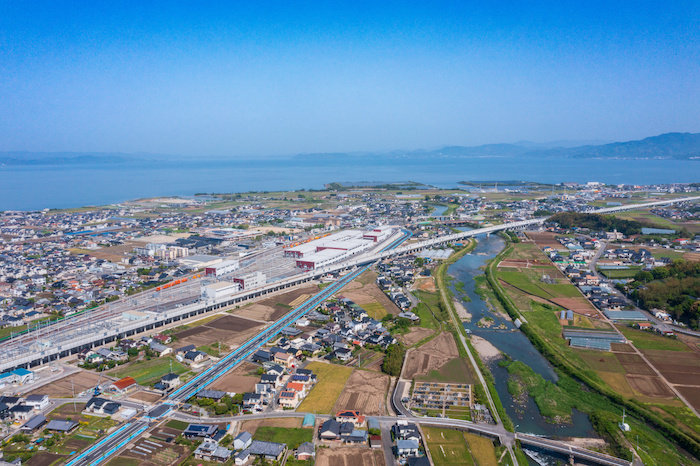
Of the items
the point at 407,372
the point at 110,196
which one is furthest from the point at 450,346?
the point at 110,196

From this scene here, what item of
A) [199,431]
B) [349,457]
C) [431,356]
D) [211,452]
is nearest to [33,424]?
[199,431]

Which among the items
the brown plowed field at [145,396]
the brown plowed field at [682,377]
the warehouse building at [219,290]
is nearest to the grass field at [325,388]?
the brown plowed field at [145,396]

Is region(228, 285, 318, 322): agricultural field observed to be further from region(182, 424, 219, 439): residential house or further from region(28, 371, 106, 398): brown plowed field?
region(182, 424, 219, 439): residential house

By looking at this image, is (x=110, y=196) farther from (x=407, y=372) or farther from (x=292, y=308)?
(x=407, y=372)

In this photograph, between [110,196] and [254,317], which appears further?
[110,196]

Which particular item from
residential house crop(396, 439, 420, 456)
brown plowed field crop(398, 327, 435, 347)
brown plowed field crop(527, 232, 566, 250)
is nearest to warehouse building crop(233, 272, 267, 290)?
brown plowed field crop(398, 327, 435, 347)
